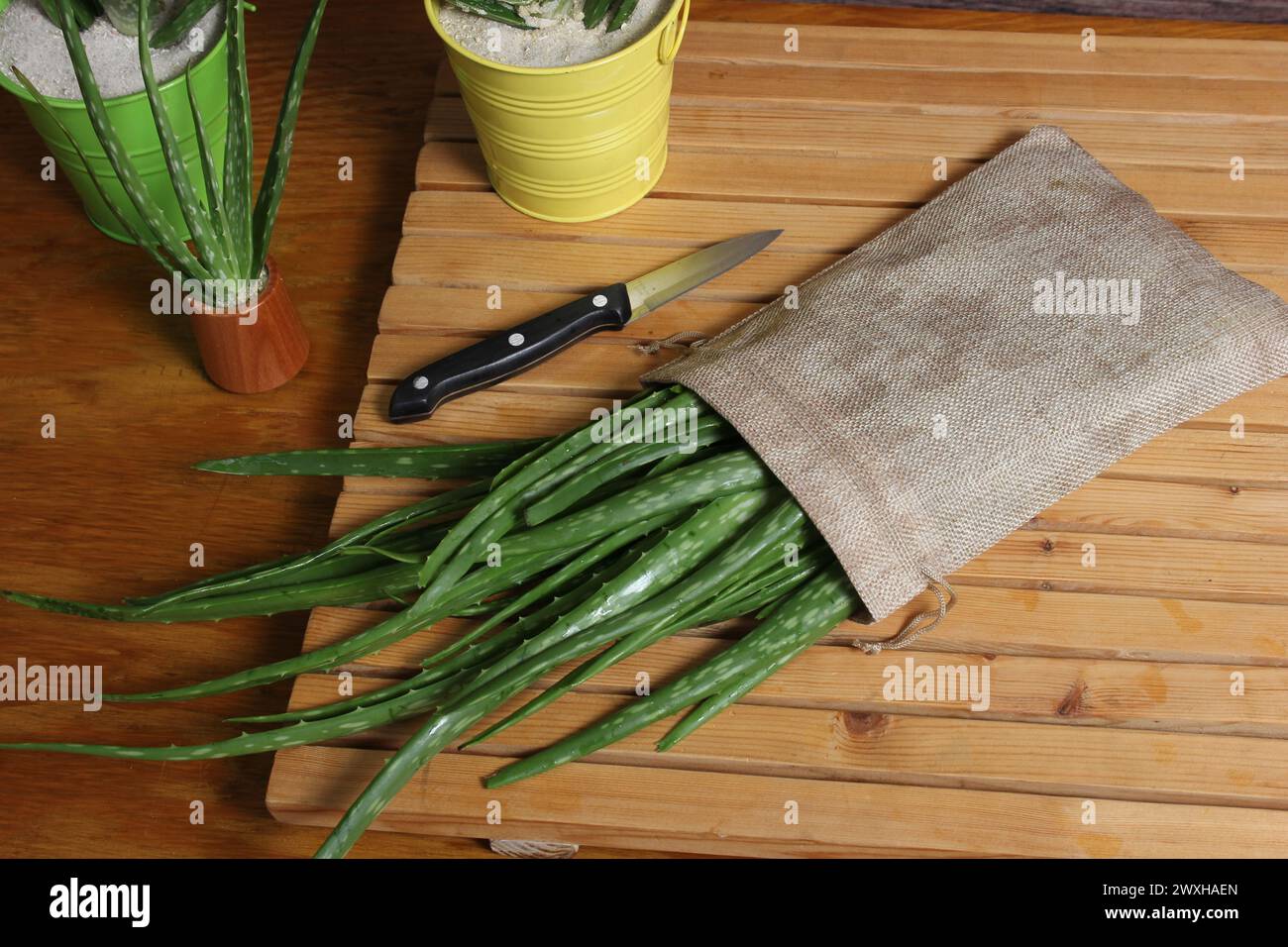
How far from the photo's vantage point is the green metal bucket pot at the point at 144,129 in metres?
1.16

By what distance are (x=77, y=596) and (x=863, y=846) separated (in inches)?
30.1

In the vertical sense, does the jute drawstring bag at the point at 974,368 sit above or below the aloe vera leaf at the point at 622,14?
below

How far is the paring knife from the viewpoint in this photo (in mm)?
1154

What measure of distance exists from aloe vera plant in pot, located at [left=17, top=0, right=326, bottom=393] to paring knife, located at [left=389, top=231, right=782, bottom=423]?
17 centimetres

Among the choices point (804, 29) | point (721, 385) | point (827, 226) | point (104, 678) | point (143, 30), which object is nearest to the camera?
point (143, 30)

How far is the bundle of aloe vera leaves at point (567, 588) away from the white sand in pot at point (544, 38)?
1.12 ft

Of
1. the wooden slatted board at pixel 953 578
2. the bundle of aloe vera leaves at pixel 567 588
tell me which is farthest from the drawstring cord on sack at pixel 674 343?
the bundle of aloe vera leaves at pixel 567 588

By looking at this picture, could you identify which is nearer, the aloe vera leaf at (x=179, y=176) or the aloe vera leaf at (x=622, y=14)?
the aloe vera leaf at (x=179, y=176)

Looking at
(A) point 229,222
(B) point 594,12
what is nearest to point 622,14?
(B) point 594,12

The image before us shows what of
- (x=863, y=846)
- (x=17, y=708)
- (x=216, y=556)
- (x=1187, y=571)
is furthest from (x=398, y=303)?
(x=1187, y=571)

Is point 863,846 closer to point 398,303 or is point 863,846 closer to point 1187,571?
point 1187,571

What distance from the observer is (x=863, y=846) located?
0.98 meters

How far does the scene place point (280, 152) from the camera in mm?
1093

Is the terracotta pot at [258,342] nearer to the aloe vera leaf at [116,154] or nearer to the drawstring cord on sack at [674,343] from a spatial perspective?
the aloe vera leaf at [116,154]
